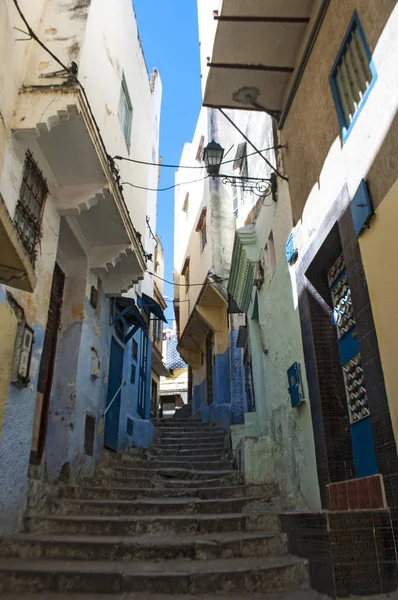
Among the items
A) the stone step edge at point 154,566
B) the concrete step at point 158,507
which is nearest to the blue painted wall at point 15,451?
the stone step edge at point 154,566

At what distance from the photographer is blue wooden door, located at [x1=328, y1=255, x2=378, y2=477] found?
448 centimetres

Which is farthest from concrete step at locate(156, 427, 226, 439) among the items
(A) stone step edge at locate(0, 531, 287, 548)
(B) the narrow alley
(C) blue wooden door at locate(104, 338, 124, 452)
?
(A) stone step edge at locate(0, 531, 287, 548)

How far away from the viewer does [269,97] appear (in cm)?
686

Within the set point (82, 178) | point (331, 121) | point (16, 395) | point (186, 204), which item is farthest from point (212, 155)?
point (186, 204)

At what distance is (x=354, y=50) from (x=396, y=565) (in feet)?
15.2

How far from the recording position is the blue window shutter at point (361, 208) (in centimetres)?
391

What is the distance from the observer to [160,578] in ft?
13.2

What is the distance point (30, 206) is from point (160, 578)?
15.1ft

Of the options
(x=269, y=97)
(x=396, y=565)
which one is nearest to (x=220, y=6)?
(x=269, y=97)

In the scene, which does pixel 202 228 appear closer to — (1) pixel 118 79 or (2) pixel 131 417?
(2) pixel 131 417

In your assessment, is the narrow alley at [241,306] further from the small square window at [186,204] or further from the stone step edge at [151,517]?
the small square window at [186,204]

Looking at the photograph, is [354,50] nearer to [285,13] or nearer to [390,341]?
[285,13]

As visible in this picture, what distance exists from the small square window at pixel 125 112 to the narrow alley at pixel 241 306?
65mm

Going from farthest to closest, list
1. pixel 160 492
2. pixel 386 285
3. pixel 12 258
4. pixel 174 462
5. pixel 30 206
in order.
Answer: pixel 174 462, pixel 160 492, pixel 30 206, pixel 386 285, pixel 12 258
